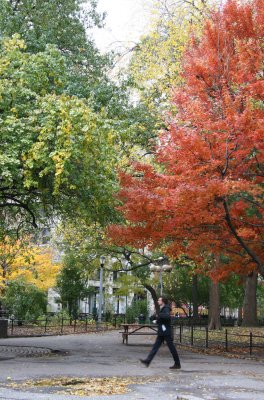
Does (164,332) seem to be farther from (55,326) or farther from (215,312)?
(55,326)

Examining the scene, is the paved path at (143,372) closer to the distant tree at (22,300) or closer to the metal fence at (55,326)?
the metal fence at (55,326)

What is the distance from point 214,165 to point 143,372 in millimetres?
5584

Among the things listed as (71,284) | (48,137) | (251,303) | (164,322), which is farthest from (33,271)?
(164,322)

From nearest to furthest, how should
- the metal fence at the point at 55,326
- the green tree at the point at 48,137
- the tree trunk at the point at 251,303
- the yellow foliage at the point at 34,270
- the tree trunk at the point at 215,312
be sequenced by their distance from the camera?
the green tree at the point at 48,137 < the metal fence at the point at 55,326 < the tree trunk at the point at 215,312 < the tree trunk at the point at 251,303 < the yellow foliage at the point at 34,270

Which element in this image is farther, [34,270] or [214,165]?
[34,270]

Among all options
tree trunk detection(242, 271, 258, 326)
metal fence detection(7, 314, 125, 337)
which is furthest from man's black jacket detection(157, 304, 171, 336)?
tree trunk detection(242, 271, 258, 326)

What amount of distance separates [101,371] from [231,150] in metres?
6.96

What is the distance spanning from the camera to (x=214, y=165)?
48.6 ft

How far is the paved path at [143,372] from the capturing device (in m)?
9.84

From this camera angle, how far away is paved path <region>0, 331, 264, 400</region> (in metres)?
9.84

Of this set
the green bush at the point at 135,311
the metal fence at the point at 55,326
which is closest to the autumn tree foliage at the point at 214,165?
the metal fence at the point at 55,326

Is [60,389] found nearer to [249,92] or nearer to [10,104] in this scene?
[10,104]

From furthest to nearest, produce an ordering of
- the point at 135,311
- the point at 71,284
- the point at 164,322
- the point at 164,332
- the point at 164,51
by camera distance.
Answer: the point at 135,311, the point at 71,284, the point at 164,51, the point at 164,322, the point at 164,332

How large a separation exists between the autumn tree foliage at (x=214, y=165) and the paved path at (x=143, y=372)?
3.68 metres
